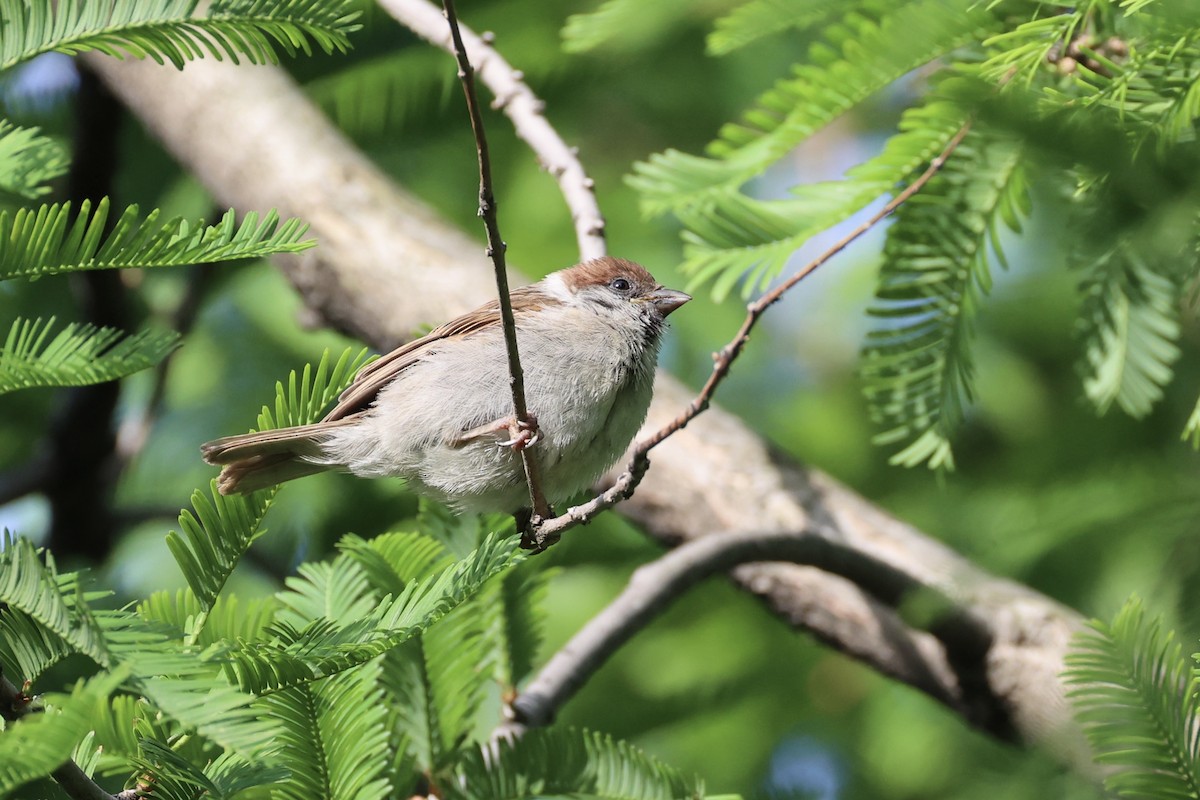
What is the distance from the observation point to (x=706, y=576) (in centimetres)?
348

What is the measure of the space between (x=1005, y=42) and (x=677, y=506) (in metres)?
2.12

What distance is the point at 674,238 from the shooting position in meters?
5.90

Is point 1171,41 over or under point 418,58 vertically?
over

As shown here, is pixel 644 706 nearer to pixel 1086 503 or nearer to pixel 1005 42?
pixel 1005 42

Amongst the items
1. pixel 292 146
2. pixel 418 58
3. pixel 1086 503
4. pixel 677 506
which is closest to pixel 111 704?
pixel 1086 503

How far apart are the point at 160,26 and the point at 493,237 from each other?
0.71 metres

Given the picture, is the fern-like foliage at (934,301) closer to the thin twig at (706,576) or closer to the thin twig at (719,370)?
the thin twig at (719,370)

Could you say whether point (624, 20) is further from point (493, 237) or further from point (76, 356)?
point (76, 356)

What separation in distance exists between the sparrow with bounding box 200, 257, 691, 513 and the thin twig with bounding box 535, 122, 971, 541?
0.36m

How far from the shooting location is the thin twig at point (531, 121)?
153 inches

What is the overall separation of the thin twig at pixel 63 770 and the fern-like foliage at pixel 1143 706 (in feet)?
4.80

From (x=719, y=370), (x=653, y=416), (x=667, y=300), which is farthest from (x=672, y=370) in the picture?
(x=719, y=370)

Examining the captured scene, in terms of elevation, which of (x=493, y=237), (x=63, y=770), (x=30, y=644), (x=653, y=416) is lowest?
(x=653, y=416)

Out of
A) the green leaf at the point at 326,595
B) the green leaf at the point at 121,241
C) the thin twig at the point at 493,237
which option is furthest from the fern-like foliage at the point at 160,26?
the green leaf at the point at 326,595
